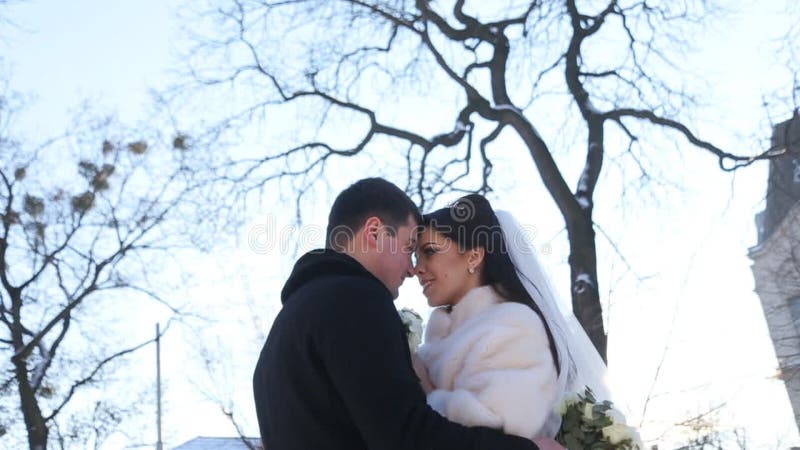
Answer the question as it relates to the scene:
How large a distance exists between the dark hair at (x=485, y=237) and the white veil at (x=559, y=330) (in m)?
0.07

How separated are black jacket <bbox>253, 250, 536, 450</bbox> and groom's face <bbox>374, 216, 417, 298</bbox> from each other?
203mm

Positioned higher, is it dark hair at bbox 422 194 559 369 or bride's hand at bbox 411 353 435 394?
dark hair at bbox 422 194 559 369

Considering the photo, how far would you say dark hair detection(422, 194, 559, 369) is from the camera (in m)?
3.75

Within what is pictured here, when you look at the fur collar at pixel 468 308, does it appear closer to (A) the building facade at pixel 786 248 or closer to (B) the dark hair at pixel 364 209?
(B) the dark hair at pixel 364 209

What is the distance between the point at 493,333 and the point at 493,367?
0.47 feet

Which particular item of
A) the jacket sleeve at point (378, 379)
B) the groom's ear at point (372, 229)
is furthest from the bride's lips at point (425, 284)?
the jacket sleeve at point (378, 379)

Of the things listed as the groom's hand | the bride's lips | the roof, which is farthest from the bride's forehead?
the roof

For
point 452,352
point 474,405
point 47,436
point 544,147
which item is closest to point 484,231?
point 452,352

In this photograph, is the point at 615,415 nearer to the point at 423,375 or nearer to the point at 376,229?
the point at 423,375

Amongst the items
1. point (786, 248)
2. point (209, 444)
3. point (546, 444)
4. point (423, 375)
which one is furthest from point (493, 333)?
point (209, 444)

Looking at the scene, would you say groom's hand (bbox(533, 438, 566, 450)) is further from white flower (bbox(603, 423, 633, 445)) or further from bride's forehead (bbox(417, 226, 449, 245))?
bride's forehead (bbox(417, 226, 449, 245))

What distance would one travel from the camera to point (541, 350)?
10.9ft

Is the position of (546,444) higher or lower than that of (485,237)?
lower

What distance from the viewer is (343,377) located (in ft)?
8.36
